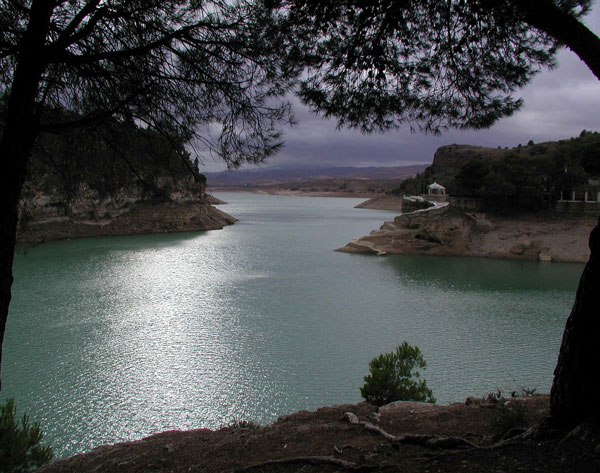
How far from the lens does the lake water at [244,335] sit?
725 centimetres

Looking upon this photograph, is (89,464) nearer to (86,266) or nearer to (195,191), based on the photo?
(86,266)

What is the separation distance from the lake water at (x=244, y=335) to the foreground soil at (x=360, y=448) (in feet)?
6.64

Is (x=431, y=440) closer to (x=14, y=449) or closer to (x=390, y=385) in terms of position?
(x=390, y=385)

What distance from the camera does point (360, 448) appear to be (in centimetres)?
349

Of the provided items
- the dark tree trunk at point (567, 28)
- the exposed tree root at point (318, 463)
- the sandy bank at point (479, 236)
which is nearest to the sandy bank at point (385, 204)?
the sandy bank at point (479, 236)

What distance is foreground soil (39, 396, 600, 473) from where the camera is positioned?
265 centimetres

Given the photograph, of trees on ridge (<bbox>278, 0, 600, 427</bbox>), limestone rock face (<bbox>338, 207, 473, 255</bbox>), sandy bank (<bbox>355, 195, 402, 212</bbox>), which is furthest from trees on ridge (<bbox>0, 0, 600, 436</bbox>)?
sandy bank (<bbox>355, 195, 402, 212</bbox>)

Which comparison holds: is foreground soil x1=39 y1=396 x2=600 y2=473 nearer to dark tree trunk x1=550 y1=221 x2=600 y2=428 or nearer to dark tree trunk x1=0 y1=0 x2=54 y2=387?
dark tree trunk x1=550 y1=221 x2=600 y2=428

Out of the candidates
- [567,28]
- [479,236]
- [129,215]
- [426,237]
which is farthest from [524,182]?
[129,215]

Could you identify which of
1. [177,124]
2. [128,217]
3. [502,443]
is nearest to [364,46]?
[177,124]

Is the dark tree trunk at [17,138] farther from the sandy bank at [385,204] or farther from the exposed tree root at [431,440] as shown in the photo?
the sandy bank at [385,204]

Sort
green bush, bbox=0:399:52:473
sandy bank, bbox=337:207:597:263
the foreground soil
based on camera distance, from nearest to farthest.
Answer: the foreground soil < green bush, bbox=0:399:52:473 < sandy bank, bbox=337:207:597:263

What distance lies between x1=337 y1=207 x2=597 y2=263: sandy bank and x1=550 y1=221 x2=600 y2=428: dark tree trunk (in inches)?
931

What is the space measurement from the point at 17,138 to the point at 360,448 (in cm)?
330
